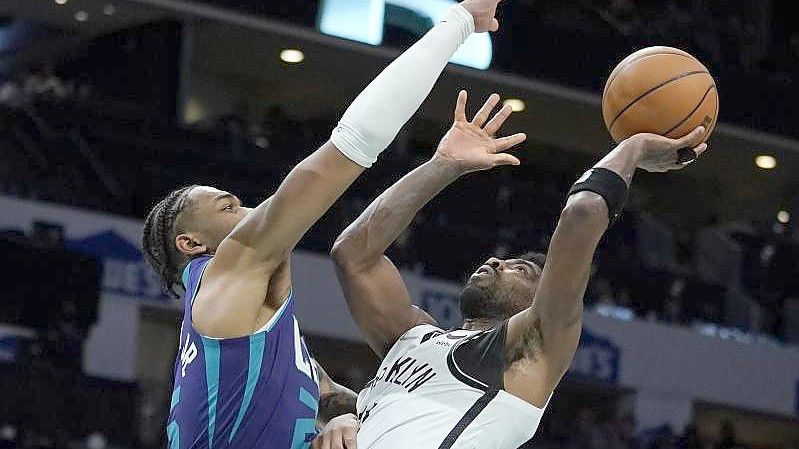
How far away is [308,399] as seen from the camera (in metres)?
3.89

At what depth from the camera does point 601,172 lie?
4.09m

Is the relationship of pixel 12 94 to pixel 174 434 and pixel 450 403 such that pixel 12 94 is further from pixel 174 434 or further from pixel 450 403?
pixel 174 434

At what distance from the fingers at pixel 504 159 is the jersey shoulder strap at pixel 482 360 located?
489 mm

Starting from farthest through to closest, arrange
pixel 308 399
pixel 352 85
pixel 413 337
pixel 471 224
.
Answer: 1. pixel 352 85
2. pixel 471 224
3. pixel 413 337
4. pixel 308 399

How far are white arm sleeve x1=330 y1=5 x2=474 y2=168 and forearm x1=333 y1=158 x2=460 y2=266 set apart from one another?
3.60 ft

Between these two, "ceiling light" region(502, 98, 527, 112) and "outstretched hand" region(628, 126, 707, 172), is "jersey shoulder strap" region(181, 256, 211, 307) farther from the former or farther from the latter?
"ceiling light" region(502, 98, 527, 112)

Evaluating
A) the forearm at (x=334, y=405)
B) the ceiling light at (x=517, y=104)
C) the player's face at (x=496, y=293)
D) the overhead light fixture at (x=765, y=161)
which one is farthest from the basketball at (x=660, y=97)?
the overhead light fixture at (x=765, y=161)

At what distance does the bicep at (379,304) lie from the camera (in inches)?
193

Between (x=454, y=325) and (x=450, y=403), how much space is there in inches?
429

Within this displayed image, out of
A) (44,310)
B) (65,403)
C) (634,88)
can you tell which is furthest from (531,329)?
(44,310)

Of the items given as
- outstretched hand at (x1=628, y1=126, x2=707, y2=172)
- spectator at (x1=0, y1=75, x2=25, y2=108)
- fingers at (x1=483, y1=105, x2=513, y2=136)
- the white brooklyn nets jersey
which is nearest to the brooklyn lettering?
the white brooklyn nets jersey

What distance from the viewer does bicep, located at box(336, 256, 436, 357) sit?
16.1 ft

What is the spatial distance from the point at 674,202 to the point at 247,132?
30.4ft

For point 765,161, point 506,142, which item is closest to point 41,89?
point 765,161
